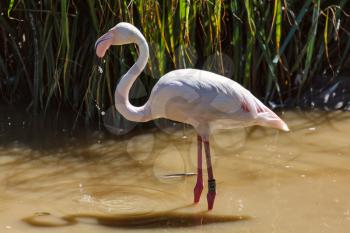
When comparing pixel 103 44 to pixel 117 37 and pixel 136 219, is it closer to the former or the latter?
pixel 117 37

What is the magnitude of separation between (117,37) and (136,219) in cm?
102

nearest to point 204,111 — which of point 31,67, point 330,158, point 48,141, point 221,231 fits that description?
point 221,231

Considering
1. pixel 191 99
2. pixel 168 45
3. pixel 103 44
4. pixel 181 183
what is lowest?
pixel 181 183

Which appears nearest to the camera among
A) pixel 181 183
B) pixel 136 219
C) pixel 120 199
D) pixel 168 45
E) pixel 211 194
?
pixel 136 219

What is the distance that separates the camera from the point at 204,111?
4281 millimetres

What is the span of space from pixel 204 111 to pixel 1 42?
2.31 metres

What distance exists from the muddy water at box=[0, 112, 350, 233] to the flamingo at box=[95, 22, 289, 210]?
0.27 m

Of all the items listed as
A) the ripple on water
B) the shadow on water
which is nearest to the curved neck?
the ripple on water

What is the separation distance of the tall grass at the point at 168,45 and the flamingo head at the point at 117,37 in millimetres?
566

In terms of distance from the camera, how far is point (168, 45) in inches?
207

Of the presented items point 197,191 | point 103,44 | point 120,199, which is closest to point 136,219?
point 120,199

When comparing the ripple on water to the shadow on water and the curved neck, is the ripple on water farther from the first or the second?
the curved neck

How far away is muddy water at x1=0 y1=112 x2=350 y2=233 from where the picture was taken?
4.02 meters

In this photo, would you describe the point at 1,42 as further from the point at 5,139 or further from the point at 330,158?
the point at 330,158
